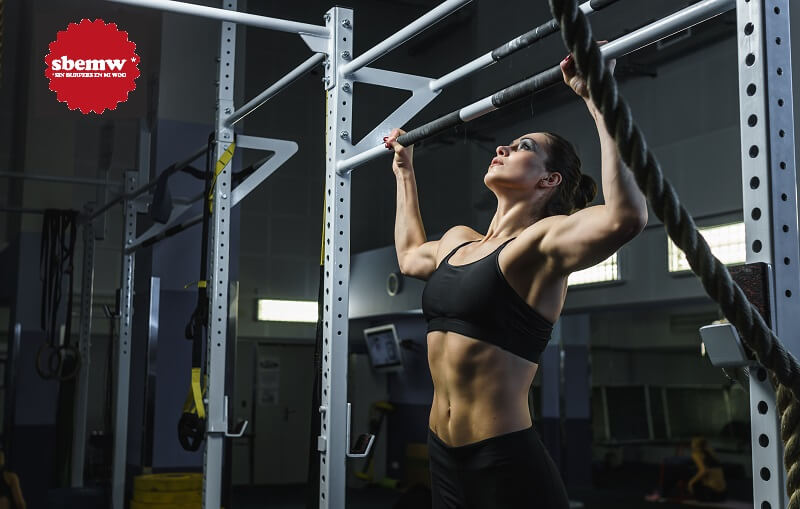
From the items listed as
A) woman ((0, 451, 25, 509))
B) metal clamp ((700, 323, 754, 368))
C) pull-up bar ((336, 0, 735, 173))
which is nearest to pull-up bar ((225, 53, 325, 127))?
pull-up bar ((336, 0, 735, 173))

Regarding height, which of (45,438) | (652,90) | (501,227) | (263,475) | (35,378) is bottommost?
(263,475)

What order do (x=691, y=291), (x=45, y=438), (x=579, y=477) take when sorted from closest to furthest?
(x=691, y=291) → (x=45, y=438) → (x=579, y=477)

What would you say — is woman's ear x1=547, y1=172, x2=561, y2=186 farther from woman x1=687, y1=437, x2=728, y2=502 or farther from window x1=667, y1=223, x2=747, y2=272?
woman x1=687, y1=437, x2=728, y2=502

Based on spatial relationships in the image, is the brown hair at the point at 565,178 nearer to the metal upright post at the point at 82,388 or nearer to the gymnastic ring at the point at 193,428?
the gymnastic ring at the point at 193,428

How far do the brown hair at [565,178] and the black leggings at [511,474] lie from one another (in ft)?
1.77

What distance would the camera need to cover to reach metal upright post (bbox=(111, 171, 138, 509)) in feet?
19.6

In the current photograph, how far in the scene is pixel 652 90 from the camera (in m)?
7.29

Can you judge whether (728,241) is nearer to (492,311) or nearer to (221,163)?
(221,163)

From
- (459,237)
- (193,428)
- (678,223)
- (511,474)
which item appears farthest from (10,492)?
(678,223)

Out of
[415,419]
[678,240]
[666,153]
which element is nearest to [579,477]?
[415,419]

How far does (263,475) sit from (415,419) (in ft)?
7.00

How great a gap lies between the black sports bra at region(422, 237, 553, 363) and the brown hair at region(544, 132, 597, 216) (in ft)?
0.60

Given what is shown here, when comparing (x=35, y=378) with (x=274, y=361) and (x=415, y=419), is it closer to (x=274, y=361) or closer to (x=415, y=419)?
(x=274, y=361)

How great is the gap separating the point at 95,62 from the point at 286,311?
4.84m
